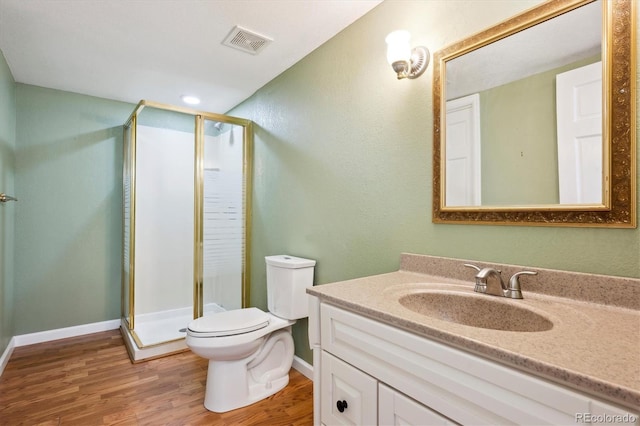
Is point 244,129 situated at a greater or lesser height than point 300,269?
greater

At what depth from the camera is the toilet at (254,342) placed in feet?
6.07

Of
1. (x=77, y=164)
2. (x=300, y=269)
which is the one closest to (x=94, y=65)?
(x=77, y=164)

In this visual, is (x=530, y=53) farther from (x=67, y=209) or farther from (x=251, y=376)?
(x=67, y=209)

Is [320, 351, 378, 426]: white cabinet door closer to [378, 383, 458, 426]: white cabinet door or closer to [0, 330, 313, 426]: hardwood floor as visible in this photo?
[378, 383, 458, 426]: white cabinet door

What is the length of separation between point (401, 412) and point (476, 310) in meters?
0.46

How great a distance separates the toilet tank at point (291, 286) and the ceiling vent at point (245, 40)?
4.81 ft

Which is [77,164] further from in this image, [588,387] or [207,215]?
[588,387]

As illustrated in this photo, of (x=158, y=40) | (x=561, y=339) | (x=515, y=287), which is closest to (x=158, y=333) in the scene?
(x=158, y=40)

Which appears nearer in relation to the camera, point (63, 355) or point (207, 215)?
point (63, 355)

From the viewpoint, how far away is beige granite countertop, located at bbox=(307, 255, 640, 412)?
1.93 feet

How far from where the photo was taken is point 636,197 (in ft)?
3.18

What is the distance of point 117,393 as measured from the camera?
204cm

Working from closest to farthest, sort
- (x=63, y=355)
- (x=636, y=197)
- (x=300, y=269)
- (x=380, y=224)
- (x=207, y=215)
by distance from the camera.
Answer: (x=636, y=197), (x=380, y=224), (x=300, y=269), (x=63, y=355), (x=207, y=215)

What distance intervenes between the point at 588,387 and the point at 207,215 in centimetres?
269
